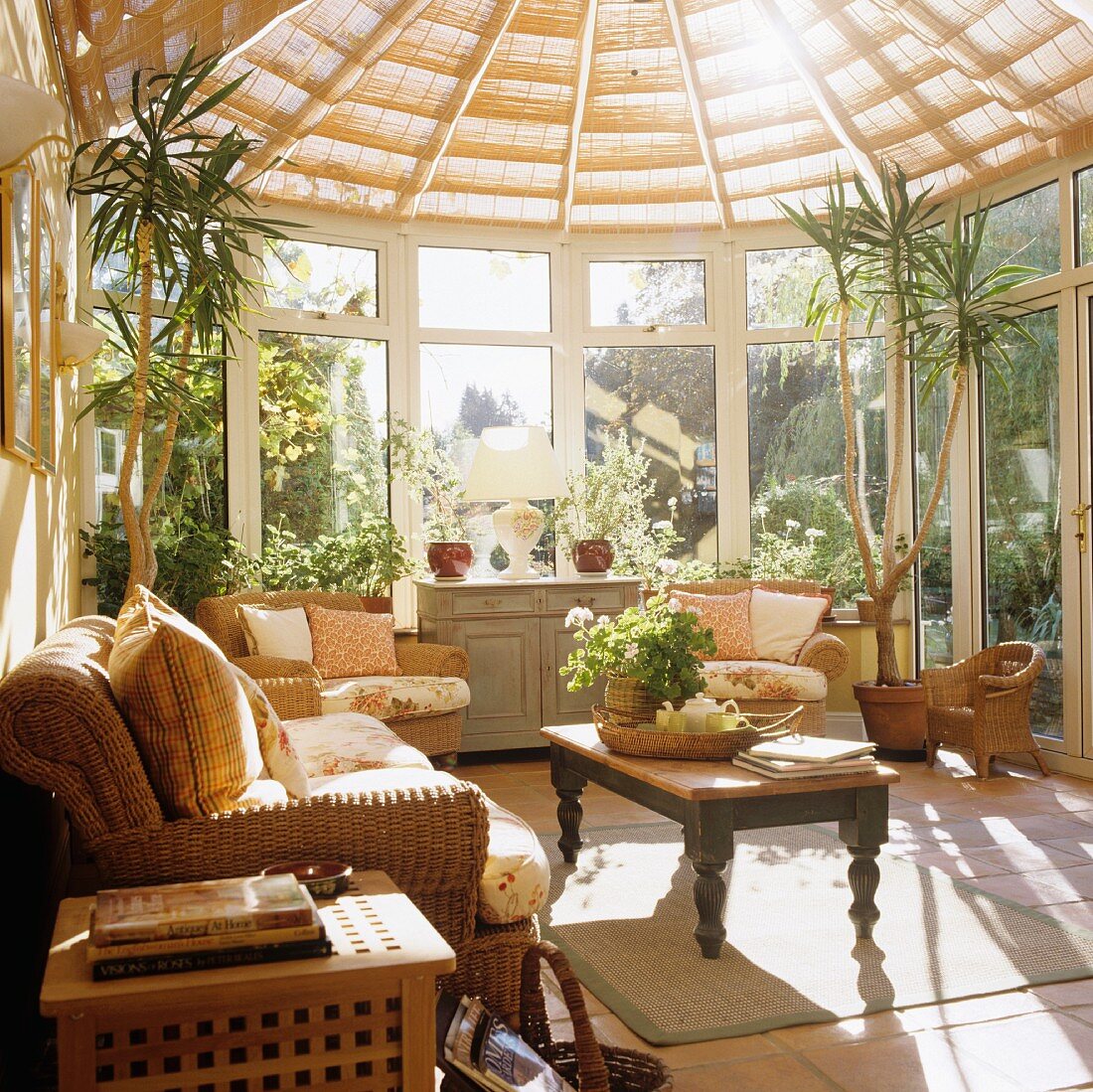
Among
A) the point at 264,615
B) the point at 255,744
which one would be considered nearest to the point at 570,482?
the point at 264,615

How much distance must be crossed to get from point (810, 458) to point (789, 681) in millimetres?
1885

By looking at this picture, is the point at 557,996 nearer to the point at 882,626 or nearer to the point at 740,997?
the point at 740,997

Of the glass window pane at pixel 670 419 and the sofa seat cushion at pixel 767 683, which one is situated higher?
the glass window pane at pixel 670 419

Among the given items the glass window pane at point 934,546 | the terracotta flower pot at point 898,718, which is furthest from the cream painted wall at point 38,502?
the glass window pane at point 934,546

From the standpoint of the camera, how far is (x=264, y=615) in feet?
16.6

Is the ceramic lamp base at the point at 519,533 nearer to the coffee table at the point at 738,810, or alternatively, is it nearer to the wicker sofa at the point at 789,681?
the wicker sofa at the point at 789,681

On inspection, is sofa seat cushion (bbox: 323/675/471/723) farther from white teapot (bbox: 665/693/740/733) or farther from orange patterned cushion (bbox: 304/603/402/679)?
white teapot (bbox: 665/693/740/733)

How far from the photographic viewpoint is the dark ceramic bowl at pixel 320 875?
1.81 meters

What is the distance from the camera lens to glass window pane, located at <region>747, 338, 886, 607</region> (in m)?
6.56

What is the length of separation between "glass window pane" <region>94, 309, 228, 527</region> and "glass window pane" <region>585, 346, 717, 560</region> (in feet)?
7.00

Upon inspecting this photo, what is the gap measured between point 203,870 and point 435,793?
44 cm

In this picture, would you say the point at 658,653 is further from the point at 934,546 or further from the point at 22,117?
the point at 934,546

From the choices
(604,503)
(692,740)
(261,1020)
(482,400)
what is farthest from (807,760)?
(482,400)

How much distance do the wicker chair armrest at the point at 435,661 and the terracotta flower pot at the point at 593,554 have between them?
1045mm
